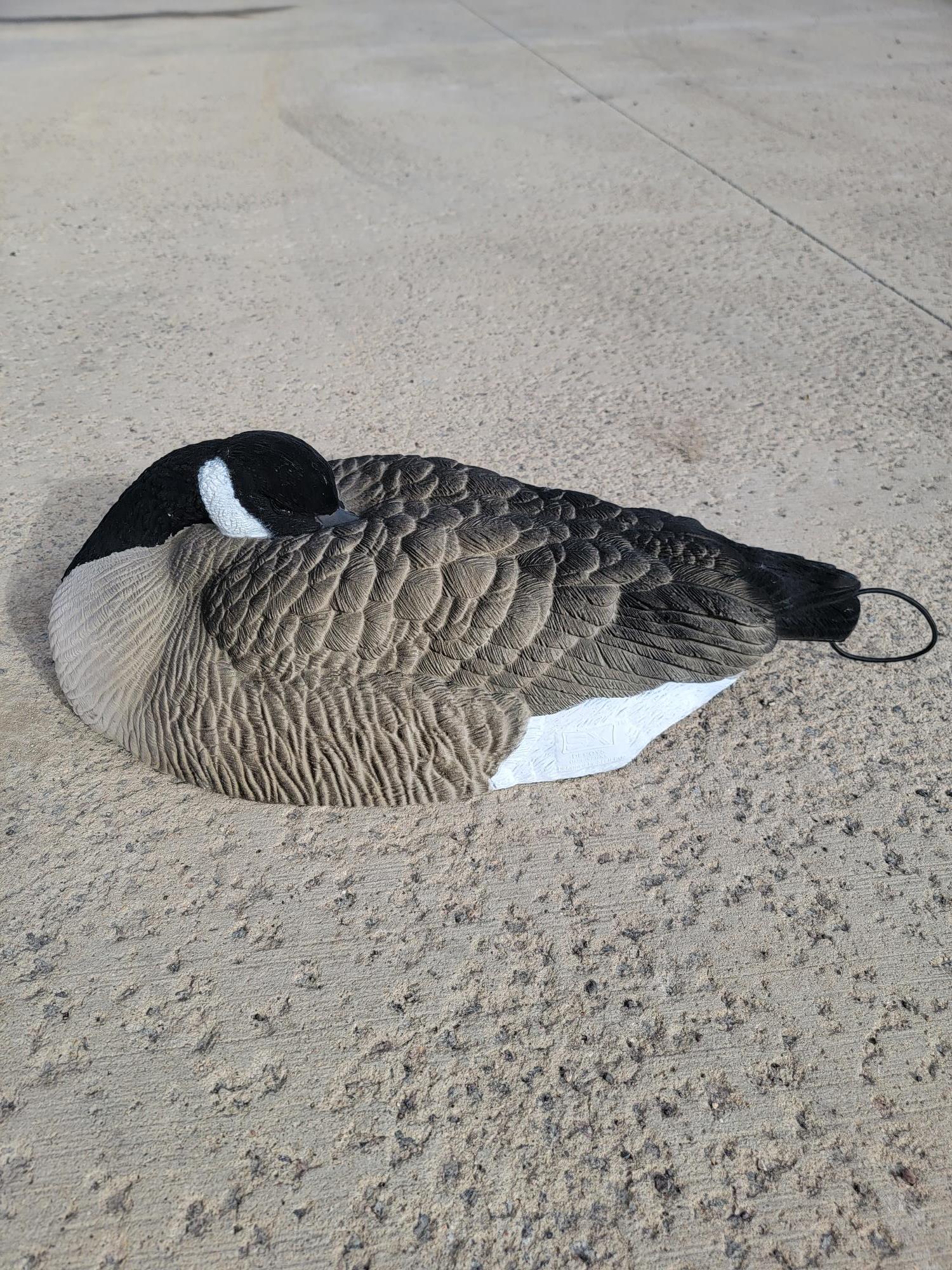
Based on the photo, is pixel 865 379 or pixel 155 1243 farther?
pixel 865 379

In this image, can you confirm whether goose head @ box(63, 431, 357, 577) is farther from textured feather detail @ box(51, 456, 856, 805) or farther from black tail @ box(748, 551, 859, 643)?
black tail @ box(748, 551, 859, 643)

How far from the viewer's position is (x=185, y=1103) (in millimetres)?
2100

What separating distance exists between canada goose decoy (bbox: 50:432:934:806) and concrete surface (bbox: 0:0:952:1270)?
0.77 ft

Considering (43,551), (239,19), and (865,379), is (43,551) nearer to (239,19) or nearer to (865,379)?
(865,379)

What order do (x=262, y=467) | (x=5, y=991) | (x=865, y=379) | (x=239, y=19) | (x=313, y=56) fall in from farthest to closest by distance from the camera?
1. (x=239, y=19)
2. (x=313, y=56)
3. (x=865, y=379)
4. (x=262, y=467)
5. (x=5, y=991)

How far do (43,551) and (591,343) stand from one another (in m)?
2.81

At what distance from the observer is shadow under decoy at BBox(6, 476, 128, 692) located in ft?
10.8

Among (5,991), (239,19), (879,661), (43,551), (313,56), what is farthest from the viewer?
(239,19)

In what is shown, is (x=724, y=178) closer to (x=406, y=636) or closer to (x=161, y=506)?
(x=161, y=506)

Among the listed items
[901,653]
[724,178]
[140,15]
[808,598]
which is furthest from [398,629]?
[140,15]

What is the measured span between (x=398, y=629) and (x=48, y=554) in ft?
6.10

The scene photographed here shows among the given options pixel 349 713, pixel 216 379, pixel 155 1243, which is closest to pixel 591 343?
pixel 216 379

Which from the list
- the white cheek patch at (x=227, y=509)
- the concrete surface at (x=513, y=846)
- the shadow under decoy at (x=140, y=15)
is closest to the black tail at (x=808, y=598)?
the concrete surface at (x=513, y=846)

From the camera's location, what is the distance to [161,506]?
2.71m
